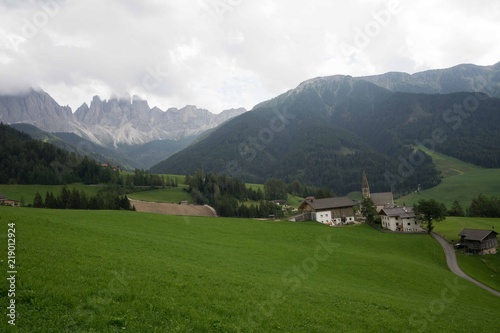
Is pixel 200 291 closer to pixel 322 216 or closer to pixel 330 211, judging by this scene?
pixel 322 216

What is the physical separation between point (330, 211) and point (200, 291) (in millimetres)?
96687

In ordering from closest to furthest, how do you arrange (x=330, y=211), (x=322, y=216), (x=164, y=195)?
(x=322, y=216) → (x=330, y=211) → (x=164, y=195)

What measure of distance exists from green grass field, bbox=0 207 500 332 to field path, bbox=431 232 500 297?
4.39 m

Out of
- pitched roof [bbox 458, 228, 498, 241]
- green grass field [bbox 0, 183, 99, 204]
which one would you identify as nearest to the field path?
pitched roof [bbox 458, 228, 498, 241]

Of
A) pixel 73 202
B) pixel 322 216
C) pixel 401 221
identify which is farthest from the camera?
pixel 322 216

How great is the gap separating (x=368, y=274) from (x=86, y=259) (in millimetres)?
37567

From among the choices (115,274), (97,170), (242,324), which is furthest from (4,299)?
(97,170)

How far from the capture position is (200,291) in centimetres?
1919

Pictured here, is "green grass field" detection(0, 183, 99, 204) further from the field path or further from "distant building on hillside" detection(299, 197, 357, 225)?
the field path

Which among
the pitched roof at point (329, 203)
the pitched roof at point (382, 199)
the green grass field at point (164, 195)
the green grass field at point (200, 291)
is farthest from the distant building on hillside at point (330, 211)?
the green grass field at point (164, 195)

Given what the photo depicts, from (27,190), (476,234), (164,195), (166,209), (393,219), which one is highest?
(27,190)

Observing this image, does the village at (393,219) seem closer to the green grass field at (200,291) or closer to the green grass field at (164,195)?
the green grass field at (200,291)

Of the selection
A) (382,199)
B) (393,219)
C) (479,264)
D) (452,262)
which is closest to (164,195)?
(393,219)

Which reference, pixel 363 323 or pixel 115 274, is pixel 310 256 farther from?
pixel 115 274
